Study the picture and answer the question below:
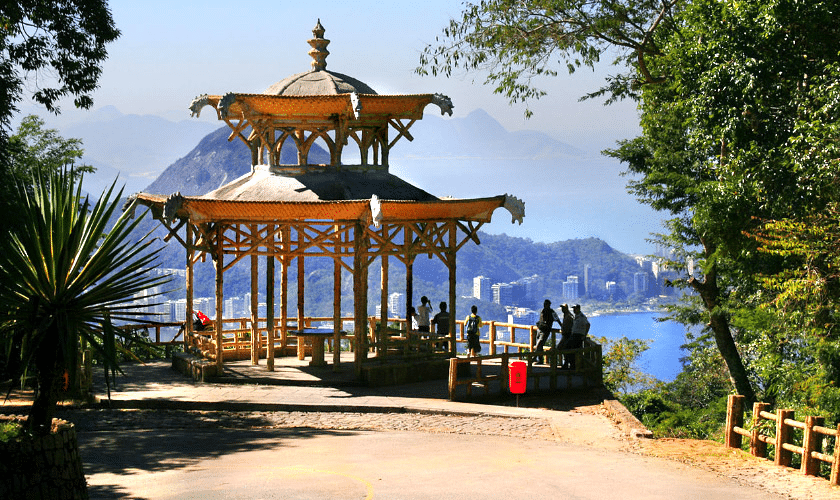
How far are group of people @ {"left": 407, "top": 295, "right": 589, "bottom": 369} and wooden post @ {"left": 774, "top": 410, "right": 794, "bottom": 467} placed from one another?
247 inches

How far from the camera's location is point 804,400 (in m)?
22.6

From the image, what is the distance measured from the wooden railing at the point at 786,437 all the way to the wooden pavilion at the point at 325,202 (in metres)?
7.58

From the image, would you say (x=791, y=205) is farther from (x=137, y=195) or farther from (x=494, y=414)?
(x=137, y=195)

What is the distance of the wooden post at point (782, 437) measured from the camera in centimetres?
1353

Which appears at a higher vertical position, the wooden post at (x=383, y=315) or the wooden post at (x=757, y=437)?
the wooden post at (x=383, y=315)

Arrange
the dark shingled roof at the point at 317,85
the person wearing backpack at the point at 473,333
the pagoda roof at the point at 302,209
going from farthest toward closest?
the person wearing backpack at the point at 473,333
the dark shingled roof at the point at 317,85
the pagoda roof at the point at 302,209

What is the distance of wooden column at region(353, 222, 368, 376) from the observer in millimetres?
19672

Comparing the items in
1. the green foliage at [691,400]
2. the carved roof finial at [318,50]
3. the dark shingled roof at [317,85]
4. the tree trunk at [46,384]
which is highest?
the carved roof finial at [318,50]

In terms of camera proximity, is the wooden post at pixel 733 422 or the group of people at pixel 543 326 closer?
the wooden post at pixel 733 422

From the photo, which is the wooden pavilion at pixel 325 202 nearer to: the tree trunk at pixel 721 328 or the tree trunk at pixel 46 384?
the tree trunk at pixel 46 384

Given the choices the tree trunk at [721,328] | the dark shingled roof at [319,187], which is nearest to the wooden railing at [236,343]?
the dark shingled roof at [319,187]

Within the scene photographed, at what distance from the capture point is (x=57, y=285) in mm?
9203

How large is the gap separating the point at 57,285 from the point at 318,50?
50.7 ft

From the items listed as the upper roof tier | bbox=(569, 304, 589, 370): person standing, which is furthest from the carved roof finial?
bbox=(569, 304, 589, 370): person standing
